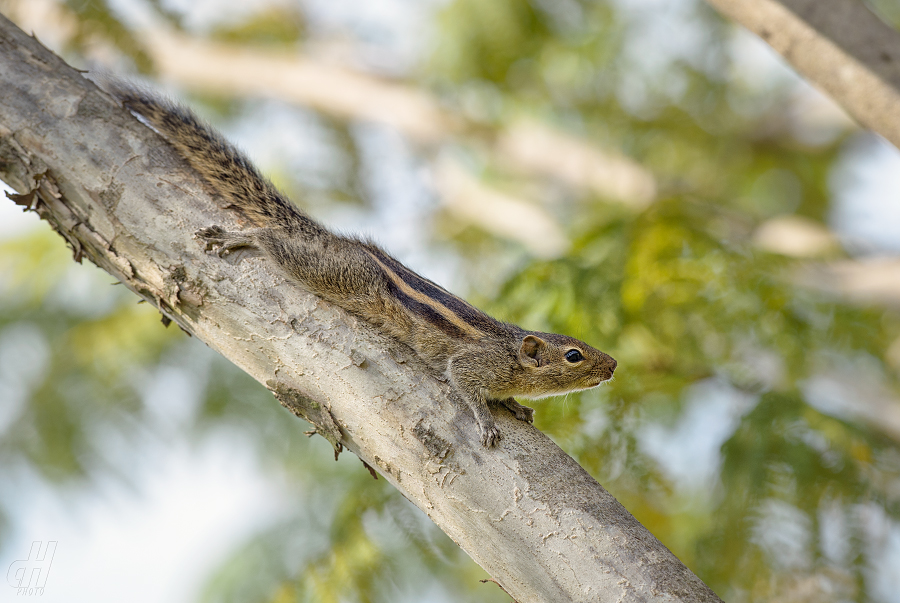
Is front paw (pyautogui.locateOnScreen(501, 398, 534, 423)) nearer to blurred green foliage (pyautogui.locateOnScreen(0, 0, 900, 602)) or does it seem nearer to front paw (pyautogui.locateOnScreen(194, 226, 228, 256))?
blurred green foliage (pyautogui.locateOnScreen(0, 0, 900, 602))

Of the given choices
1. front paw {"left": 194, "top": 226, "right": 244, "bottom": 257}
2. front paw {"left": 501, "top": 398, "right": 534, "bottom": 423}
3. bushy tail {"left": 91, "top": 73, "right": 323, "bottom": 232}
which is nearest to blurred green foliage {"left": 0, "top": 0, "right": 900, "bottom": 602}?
front paw {"left": 501, "top": 398, "right": 534, "bottom": 423}

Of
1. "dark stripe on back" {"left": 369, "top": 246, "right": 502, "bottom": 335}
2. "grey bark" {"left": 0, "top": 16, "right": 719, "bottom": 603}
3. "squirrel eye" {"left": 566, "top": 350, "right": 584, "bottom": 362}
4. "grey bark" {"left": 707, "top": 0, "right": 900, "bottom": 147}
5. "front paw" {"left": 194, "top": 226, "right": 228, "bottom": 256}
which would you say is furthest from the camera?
"squirrel eye" {"left": 566, "top": 350, "right": 584, "bottom": 362}

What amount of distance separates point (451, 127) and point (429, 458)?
571cm

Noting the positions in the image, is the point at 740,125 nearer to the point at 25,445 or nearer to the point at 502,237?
the point at 502,237

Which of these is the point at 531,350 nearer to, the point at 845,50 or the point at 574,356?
the point at 574,356

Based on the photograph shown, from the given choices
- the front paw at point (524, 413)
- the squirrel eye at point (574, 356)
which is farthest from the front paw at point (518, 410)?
the squirrel eye at point (574, 356)

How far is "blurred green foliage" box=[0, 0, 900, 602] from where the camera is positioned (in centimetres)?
298

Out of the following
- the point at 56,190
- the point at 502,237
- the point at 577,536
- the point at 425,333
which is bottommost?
the point at 577,536

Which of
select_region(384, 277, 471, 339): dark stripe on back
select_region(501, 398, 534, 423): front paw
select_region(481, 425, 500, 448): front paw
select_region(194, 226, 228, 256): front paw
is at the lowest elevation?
select_region(481, 425, 500, 448): front paw

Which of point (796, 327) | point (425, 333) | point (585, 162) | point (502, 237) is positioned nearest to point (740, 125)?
point (585, 162)

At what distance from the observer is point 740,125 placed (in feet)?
25.4

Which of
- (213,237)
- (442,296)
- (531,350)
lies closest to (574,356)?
(531,350)

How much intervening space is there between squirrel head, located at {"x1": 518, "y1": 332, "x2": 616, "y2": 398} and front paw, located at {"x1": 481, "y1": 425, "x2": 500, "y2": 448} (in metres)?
1.24

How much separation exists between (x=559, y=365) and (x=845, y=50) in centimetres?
188
